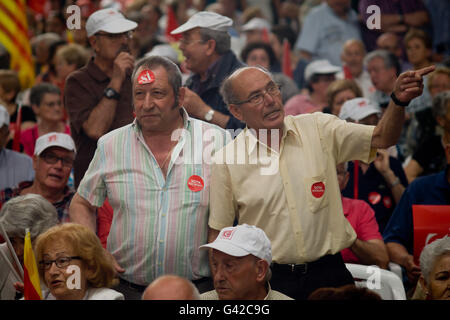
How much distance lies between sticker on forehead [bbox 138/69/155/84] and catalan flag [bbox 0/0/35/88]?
199 cm

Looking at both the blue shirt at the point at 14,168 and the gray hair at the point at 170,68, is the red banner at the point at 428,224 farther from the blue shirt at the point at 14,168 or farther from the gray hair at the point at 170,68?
the blue shirt at the point at 14,168

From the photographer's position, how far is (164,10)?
9227mm

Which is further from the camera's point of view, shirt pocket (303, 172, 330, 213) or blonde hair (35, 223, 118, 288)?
shirt pocket (303, 172, 330, 213)

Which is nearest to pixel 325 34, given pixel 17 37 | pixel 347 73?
pixel 347 73

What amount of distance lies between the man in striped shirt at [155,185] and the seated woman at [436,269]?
1.00 meters

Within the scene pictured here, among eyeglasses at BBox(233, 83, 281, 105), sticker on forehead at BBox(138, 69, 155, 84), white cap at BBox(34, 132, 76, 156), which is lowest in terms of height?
white cap at BBox(34, 132, 76, 156)

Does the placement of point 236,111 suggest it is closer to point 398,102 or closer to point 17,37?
point 398,102

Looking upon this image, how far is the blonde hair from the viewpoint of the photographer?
139 inches

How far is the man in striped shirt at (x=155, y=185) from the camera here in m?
3.72

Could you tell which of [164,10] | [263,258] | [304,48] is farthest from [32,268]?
[164,10]

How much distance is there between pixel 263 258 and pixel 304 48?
166 inches

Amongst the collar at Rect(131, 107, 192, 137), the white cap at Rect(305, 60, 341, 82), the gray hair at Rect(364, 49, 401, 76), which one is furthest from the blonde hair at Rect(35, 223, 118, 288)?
the white cap at Rect(305, 60, 341, 82)

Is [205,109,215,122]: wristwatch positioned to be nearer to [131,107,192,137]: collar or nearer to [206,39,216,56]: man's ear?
[131,107,192,137]: collar

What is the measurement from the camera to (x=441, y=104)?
200 inches
